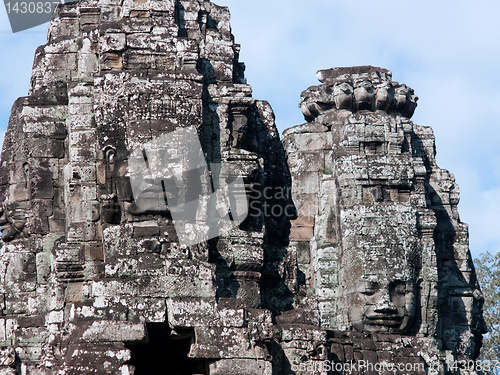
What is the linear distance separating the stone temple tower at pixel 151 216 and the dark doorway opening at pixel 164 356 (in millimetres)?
26

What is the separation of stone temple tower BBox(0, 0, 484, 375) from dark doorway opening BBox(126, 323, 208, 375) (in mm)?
26

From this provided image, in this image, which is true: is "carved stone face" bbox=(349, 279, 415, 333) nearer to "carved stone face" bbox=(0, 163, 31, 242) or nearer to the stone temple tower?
the stone temple tower

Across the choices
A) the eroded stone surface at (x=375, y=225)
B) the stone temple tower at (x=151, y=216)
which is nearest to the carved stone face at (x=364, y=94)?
the eroded stone surface at (x=375, y=225)

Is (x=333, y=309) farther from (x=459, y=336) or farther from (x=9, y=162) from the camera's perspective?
(x=9, y=162)

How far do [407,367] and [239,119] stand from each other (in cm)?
466

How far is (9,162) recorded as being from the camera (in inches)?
679

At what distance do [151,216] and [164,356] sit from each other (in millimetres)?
2085

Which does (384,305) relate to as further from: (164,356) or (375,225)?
(164,356)

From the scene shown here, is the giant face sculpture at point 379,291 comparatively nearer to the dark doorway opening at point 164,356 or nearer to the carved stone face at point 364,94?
the carved stone face at point 364,94

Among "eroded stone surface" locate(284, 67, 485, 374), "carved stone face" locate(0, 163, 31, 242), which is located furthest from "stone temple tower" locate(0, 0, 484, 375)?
"eroded stone surface" locate(284, 67, 485, 374)

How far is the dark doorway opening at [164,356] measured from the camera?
48.1 ft

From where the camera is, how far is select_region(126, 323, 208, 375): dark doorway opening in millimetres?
14664

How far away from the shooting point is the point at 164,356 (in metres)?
15.8

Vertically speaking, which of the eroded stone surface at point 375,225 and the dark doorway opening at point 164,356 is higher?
the eroded stone surface at point 375,225
